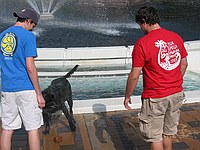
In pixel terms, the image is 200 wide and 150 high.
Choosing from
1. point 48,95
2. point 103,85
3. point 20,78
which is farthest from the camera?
point 103,85

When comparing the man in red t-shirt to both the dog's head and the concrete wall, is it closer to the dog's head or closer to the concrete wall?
the dog's head

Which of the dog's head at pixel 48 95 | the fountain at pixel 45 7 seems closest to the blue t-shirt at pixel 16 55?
the dog's head at pixel 48 95

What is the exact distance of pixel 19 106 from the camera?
3281 millimetres

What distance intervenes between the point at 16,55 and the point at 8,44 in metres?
0.13

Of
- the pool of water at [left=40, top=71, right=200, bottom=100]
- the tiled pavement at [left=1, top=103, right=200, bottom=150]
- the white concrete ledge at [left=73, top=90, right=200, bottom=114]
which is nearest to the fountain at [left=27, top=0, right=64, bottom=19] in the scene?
the pool of water at [left=40, top=71, right=200, bottom=100]

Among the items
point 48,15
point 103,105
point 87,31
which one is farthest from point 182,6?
point 103,105

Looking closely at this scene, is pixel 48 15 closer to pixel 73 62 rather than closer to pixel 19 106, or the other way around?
pixel 73 62

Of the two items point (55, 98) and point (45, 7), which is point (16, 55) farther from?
point (45, 7)

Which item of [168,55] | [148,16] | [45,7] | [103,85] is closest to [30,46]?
[148,16]

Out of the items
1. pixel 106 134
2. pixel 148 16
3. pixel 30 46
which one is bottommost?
pixel 106 134

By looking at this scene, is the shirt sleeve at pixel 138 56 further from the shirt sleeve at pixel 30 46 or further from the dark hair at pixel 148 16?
the shirt sleeve at pixel 30 46

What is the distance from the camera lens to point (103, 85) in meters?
6.96

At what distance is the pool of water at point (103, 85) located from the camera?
6.49 meters

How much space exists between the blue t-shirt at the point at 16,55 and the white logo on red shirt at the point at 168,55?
3.90ft
